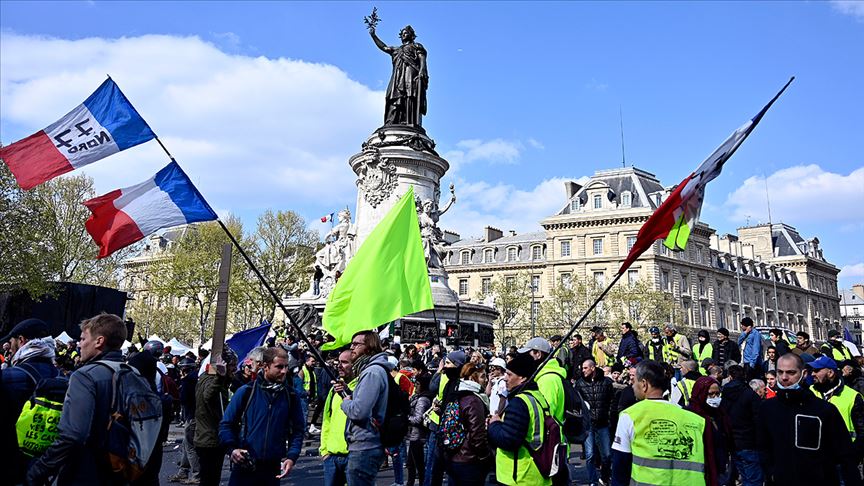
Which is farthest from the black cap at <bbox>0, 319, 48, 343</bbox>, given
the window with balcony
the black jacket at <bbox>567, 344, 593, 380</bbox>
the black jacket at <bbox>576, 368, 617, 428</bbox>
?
the window with balcony

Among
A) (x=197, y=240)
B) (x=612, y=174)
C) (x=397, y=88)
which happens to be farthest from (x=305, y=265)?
(x=612, y=174)

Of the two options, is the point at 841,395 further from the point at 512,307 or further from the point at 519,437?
the point at 512,307

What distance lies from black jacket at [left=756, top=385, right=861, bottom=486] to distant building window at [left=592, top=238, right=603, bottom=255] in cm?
6340

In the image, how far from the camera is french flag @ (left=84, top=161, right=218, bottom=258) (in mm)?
8023

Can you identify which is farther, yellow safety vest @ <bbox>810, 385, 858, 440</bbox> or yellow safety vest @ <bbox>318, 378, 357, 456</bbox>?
yellow safety vest @ <bbox>810, 385, 858, 440</bbox>

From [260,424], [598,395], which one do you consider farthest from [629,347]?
[260,424]

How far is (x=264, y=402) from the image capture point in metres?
5.96

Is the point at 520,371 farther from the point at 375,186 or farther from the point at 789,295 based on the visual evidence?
the point at 789,295

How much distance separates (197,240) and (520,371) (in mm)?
50517

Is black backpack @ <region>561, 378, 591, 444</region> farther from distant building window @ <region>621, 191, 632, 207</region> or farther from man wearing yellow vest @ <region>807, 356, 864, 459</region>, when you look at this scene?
distant building window @ <region>621, 191, 632, 207</region>

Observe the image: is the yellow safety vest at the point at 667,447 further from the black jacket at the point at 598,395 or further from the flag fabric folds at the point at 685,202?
the black jacket at the point at 598,395

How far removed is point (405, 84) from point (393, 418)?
21993mm

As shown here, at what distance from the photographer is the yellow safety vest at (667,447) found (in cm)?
468

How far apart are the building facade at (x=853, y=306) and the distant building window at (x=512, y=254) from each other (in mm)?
74297
